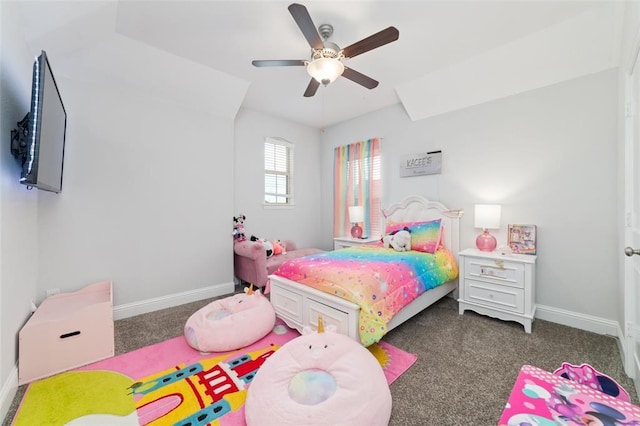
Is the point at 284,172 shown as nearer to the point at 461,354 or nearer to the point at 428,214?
the point at 428,214

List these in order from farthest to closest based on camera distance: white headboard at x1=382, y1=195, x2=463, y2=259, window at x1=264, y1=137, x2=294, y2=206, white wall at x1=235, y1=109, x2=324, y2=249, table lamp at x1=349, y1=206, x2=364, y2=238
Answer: window at x1=264, y1=137, x2=294, y2=206
table lamp at x1=349, y1=206, x2=364, y2=238
white wall at x1=235, y1=109, x2=324, y2=249
white headboard at x1=382, y1=195, x2=463, y2=259

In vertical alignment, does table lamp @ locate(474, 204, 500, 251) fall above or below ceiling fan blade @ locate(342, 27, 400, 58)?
below

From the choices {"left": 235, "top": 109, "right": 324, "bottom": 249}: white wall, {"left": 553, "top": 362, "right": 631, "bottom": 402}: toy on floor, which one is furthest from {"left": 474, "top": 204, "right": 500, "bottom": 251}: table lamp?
{"left": 235, "top": 109, "right": 324, "bottom": 249}: white wall

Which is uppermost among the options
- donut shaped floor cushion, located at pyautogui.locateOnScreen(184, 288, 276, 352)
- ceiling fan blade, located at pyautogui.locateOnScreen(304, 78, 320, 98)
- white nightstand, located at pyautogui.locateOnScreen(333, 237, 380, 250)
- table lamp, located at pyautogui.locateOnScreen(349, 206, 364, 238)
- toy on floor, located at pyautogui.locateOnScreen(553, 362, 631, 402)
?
ceiling fan blade, located at pyautogui.locateOnScreen(304, 78, 320, 98)

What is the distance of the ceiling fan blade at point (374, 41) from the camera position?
1.80 metres

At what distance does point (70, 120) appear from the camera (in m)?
2.53

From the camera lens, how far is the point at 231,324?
2129 mm

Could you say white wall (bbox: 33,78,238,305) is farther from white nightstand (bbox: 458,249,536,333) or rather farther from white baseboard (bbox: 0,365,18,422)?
white nightstand (bbox: 458,249,536,333)

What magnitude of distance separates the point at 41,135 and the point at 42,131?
4 centimetres

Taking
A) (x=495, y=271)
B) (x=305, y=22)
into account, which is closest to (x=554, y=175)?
(x=495, y=271)

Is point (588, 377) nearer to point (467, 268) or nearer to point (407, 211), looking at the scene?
point (467, 268)

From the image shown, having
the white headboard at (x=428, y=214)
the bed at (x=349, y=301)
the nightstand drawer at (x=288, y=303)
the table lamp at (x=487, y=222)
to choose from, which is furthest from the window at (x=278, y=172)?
the table lamp at (x=487, y=222)

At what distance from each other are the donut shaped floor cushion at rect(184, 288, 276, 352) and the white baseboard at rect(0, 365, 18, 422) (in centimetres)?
97

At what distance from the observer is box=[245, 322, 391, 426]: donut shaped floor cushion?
1.19 metres
